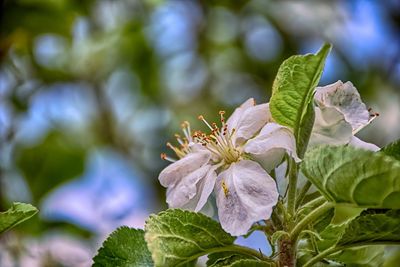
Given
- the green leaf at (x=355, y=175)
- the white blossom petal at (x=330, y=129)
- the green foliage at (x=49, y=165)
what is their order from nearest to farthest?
1. the green leaf at (x=355, y=175)
2. the white blossom petal at (x=330, y=129)
3. the green foliage at (x=49, y=165)

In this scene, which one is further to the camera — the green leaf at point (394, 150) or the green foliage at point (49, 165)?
the green foliage at point (49, 165)

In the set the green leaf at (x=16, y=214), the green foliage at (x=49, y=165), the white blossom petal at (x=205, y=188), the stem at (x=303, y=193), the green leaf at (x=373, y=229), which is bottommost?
the green leaf at (x=373, y=229)

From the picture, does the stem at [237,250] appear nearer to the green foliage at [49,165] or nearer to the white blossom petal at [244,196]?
the white blossom petal at [244,196]

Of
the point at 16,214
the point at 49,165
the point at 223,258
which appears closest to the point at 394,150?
the point at 223,258

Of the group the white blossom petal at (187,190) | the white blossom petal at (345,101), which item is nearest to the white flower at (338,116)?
the white blossom petal at (345,101)

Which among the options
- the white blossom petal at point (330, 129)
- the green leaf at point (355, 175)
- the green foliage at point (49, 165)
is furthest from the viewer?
the green foliage at point (49, 165)

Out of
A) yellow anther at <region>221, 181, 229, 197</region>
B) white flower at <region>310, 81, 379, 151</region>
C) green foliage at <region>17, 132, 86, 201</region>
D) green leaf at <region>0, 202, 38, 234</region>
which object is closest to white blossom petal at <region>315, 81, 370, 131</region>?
white flower at <region>310, 81, 379, 151</region>

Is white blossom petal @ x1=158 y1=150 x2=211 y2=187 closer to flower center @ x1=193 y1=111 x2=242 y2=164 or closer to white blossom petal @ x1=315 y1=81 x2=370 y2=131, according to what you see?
flower center @ x1=193 y1=111 x2=242 y2=164
